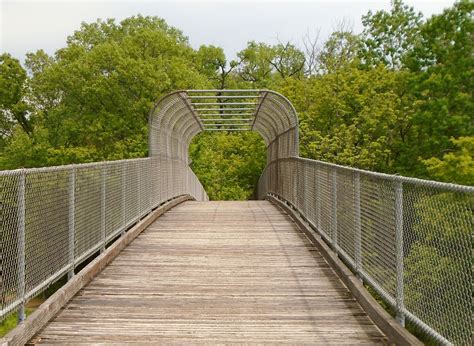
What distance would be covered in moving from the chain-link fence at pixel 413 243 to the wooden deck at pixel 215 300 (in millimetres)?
448

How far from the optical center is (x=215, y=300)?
20.7ft

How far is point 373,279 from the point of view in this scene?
6000 mm

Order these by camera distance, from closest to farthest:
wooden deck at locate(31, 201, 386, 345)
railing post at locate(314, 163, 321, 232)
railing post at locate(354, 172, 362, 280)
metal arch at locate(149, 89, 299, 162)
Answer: wooden deck at locate(31, 201, 386, 345) → railing post at locate(354, 172, 362, 280) → railing post at locate(314, 163, 321, 232) → metal arch at locate(149, 89, 299, 162)

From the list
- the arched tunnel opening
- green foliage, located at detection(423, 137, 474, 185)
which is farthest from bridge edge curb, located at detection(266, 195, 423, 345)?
green foliage, located at detection(423, 137, 474, 185)

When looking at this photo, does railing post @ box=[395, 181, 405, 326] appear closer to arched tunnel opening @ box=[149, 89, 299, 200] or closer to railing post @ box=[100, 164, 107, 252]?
railing post @ box=[100, 164, 107, 252]

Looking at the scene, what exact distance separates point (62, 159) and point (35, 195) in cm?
3360

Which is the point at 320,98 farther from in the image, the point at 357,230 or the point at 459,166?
the point at 357,230

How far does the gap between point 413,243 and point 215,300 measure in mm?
2333

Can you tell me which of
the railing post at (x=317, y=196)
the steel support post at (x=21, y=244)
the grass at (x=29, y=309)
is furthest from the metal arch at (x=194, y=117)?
the steel support post at (x=21, y=244)

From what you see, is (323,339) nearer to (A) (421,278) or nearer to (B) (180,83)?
(A) (421,278)

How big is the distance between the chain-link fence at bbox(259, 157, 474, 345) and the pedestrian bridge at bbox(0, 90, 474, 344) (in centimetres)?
1

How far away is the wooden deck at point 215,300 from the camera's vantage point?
5160 mm

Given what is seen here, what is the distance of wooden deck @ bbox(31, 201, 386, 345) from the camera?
203 inches

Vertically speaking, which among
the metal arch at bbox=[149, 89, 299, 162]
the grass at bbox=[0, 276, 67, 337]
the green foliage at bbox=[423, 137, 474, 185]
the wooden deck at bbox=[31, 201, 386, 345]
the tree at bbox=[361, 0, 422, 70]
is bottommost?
the grass at bbox=[0, 276, 67, 337]
